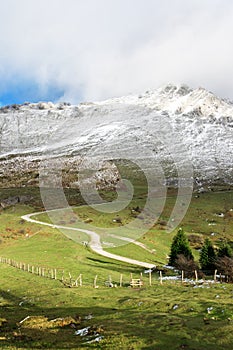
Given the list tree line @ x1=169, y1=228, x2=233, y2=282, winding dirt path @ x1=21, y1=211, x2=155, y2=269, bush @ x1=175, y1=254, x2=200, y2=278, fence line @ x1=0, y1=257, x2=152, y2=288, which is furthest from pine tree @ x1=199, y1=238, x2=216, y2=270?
fence line @ x1=0, y1=257, x2=152, y2=288

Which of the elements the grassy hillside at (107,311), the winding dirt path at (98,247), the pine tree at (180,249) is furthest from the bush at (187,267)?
the winding dirt path at (98,247)

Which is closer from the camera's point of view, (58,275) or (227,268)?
(227,268)

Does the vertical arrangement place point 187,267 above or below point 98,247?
above

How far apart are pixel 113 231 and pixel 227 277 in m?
58.0

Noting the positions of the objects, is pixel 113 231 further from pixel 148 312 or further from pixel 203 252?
pixel 148 312

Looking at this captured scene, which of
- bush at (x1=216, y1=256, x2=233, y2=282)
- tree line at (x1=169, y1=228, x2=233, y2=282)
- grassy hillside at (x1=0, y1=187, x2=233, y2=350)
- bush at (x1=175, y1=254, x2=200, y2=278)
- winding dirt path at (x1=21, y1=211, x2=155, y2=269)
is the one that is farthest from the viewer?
winding dirt path at (x1=21, y1=211, x2=155, y2=269)

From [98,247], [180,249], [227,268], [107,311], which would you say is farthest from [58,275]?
[98,247]

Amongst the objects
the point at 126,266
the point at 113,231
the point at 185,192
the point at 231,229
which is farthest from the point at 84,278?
the point at 185,192

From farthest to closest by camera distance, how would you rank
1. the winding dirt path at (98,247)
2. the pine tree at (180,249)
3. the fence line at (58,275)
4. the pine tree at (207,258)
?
the winding dirt path at (98,247)
the pine tree at (180,249)
the pine tree at (207,258)
the fence line at (58,275)

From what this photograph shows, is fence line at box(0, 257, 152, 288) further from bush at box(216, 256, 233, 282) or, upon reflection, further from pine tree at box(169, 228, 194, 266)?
pine tree at box(169, 228, 194, 266)

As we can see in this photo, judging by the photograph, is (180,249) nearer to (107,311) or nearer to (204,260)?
(204,260)

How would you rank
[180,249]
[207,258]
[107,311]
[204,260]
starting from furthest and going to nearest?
[180,249]
[204,260]
[207,258]
[107,311]

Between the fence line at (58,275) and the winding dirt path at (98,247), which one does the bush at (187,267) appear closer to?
the fence line at (58,275)

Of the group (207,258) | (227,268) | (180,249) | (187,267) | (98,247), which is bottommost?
(98,247)
